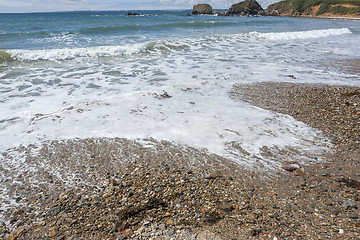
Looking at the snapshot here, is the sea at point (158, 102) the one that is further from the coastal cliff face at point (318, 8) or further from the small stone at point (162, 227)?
the coastal cliff face at point (318, 8)

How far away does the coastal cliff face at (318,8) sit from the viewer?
54.2m

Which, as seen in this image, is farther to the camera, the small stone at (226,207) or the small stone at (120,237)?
the small stone at (226,207)

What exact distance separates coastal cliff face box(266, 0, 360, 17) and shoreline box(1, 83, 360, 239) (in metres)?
65.5

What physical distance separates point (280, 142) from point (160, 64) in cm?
719

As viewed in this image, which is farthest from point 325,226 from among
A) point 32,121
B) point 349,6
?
point 349,6

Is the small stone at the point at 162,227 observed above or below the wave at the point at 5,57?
below

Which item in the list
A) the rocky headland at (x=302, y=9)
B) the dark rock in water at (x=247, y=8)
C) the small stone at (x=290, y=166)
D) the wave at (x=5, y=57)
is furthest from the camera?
the dark rock in water at (x=247, y=8)

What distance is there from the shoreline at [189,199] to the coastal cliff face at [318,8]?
215 ft

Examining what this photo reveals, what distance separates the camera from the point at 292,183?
312cm

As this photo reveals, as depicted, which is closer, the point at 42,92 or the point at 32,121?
the point at 32,121

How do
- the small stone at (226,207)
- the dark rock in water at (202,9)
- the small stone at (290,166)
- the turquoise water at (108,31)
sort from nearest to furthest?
the small stone at (226,207) < the small stone at (290,166) < the turquoise water at (108,31) < the dark rock in water at (202,9)

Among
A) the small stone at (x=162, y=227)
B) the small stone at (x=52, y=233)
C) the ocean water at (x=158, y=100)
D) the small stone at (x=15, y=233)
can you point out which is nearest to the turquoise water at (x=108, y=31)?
the ocean water at (x=158, y=100)

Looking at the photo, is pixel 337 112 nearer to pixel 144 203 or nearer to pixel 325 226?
pixel 325 226

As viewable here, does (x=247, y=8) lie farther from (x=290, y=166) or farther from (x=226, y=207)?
(x=226, y=207)
